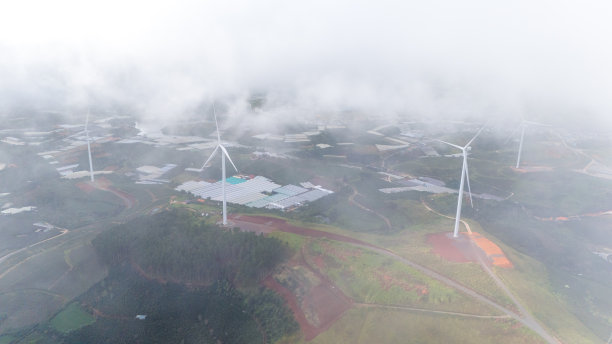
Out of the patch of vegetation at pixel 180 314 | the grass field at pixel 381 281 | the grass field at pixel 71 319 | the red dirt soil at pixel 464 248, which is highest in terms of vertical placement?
the red dirt soil at pixel 464 248


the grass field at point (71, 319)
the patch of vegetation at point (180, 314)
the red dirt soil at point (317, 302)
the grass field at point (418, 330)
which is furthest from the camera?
the grass field at point (71, 319)

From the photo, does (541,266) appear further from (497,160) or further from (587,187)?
(497,160)

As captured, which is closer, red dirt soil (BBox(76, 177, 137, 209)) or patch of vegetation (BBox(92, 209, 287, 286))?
patch of vegetation (BBox(92, 209, 287, 286))

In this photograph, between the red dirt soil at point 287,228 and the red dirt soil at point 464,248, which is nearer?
the red dirt soil at point 464,248

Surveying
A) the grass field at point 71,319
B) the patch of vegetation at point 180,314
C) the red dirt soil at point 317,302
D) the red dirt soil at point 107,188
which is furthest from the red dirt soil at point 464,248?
the red dirt soil at point 107,188

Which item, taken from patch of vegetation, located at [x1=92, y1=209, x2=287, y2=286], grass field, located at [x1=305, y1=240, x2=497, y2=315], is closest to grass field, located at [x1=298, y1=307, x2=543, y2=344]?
grass field, located at [x1=305, y1=240, x2=497, y2=315]

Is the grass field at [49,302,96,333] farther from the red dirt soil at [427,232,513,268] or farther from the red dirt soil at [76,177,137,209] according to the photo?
the red dirt soil at [427,232,513,268]

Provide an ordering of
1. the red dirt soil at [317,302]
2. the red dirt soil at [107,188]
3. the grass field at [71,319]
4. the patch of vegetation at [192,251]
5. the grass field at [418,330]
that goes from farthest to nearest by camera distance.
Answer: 1. the red dirt soil at [107,188]
2. the patch of vegetation at [192,251]
3. the grass field at [71,319]
4. the red dirt soil at [317,302]
5. the grass field at [418,330]

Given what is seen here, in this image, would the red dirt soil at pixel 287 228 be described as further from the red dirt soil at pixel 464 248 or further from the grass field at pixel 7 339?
the grass field at pixel 7 339

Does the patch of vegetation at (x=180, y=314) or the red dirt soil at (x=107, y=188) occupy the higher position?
the red dirt soil at (x=107, y=188)
